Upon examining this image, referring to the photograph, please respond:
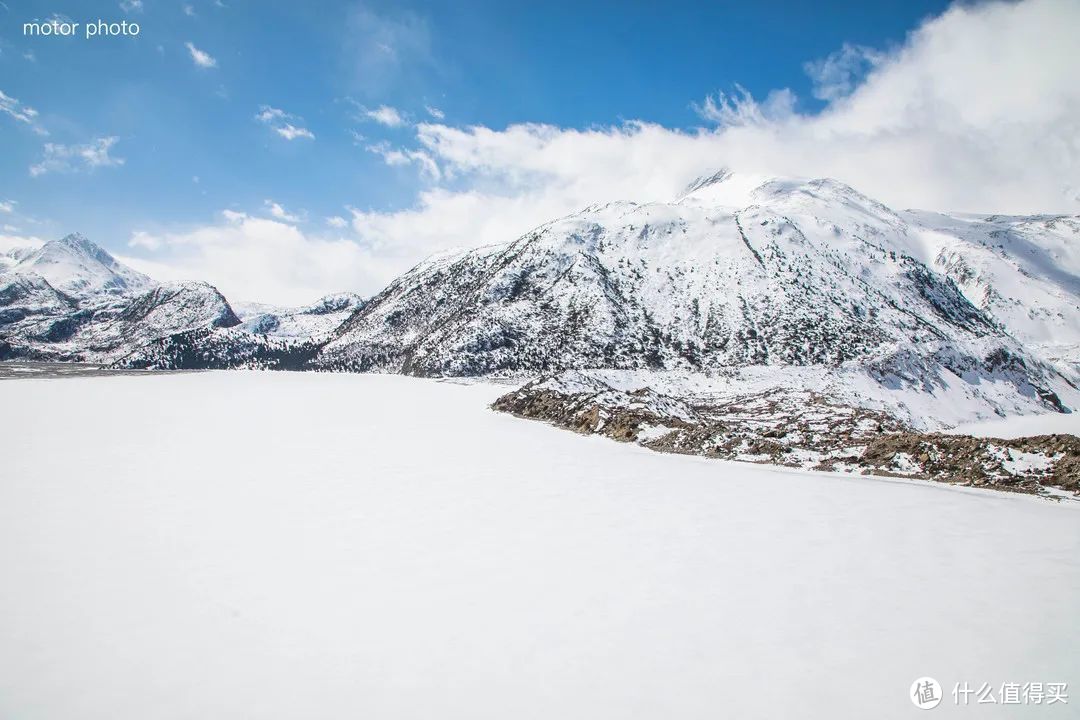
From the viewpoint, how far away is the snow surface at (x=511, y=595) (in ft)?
14.4

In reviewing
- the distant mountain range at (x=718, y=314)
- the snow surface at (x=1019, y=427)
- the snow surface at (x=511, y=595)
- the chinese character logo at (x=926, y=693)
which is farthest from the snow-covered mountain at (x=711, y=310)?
Answer: the chinese character logo at (x=926, y=693)

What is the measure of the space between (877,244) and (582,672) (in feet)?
342

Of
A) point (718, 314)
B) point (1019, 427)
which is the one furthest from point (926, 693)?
point (718, 314)

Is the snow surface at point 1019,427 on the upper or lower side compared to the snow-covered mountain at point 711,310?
lower

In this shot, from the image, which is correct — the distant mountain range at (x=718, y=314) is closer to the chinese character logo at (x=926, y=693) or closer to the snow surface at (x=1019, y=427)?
the snow surface at (x=1019, y=427)

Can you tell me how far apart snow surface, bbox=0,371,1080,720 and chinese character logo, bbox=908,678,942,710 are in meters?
0.08

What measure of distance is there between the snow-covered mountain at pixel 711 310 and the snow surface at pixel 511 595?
39.1 meters

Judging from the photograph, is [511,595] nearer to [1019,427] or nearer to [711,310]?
[1019,427]

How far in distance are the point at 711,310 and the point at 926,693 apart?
73.4 metres

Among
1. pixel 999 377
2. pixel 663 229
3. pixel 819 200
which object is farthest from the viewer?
pixel 819 200

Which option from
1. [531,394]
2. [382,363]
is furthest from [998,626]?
[382,363]

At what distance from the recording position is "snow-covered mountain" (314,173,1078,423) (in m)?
49.2

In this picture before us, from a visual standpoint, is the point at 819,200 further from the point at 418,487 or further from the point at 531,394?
the point at 418,487

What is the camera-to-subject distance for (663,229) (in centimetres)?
9662
